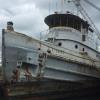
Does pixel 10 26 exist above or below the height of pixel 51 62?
above

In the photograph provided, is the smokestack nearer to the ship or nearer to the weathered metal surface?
the ship

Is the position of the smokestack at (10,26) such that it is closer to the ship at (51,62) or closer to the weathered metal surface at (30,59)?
the ship at (51,62)

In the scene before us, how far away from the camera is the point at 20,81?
12711 mm

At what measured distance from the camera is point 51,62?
13.9m

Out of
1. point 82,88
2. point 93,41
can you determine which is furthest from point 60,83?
point 93,41

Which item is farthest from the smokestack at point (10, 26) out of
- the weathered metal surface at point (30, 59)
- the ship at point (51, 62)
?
the weathered metal surface at point (30, 59)

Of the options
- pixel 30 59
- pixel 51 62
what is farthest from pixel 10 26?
pixel 51 62

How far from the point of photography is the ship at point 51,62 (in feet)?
41.8

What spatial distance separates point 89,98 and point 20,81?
6.18 metres

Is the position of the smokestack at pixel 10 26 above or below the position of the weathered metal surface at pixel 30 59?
above

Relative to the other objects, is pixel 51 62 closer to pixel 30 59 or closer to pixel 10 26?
pixel 30 59

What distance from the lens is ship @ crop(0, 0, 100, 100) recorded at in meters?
12.8

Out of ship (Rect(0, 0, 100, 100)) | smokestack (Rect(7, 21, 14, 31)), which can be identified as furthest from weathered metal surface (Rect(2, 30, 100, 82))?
smokestack (Rect(7, 21, 14, 31))

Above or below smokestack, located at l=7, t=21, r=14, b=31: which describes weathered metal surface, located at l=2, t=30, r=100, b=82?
below
